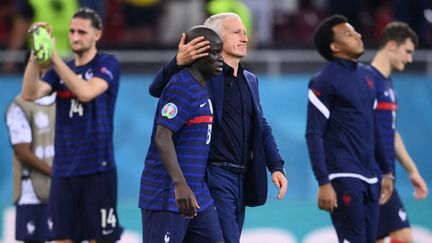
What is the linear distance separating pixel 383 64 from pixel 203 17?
4.96 meters

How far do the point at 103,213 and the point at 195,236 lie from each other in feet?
7.73

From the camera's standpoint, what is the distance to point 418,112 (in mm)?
13898

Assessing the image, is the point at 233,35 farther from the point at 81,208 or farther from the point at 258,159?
the point at 81,208

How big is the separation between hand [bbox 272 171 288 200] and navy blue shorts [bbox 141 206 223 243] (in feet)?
1.82

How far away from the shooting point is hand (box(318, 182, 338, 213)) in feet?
31.8

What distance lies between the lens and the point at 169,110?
7.75 metres

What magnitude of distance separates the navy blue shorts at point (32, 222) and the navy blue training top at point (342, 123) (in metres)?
2.66

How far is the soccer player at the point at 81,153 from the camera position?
10.2 metres

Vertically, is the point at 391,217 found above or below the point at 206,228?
below

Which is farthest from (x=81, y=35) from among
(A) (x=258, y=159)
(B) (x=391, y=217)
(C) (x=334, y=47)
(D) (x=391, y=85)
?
(B) (x=391, y=217)

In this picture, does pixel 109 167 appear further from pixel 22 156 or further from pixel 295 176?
pixel 295 176

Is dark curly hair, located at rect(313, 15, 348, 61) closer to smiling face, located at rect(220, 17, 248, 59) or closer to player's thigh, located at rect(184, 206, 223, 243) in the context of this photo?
smiling face, located at rect(220, 17, 248, 59)

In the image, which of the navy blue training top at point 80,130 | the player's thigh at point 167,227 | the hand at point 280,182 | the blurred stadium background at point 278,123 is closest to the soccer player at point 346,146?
the hand at point 280,182

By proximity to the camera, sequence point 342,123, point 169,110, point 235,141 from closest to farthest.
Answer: point 169,110 < point 235,141 < point 342,123
